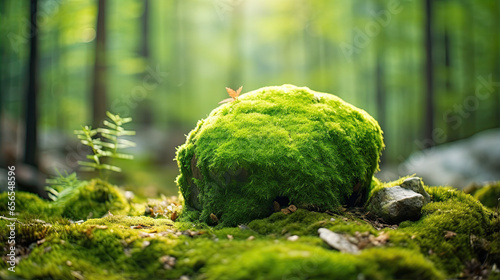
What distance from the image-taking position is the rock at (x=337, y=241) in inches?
107

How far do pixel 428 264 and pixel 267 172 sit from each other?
1.69 meters

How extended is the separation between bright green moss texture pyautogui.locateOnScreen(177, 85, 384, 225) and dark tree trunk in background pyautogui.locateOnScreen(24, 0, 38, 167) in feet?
21.2

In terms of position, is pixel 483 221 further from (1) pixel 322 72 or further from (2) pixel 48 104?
(2) pixel 48 104

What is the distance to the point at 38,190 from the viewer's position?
6.98m

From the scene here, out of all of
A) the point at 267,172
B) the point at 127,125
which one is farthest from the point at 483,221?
the point at 127,125

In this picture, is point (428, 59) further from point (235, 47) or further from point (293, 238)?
point (235, 47)

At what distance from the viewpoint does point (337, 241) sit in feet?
9.29

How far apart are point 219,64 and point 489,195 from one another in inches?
781

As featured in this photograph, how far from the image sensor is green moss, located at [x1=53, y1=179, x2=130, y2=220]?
4805 millimetres

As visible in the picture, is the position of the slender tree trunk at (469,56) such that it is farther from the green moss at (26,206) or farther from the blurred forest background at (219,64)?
the green moss at (26,206)

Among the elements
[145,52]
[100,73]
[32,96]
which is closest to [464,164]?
[100,73]

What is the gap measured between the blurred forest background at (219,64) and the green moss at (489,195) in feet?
25.2

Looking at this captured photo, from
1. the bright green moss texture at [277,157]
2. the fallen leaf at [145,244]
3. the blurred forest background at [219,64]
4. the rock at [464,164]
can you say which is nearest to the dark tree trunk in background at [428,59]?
the blurred forest background at [219,64]

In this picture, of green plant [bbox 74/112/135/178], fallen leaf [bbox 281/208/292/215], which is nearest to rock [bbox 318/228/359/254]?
fallen leaf [bbox 281/208/292/215]
